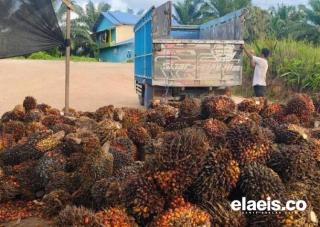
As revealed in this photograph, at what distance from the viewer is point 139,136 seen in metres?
3.59

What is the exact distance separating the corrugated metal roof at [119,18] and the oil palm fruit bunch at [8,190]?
149ft

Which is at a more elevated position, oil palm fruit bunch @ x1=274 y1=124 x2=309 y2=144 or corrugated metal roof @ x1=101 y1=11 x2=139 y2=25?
corrugated metal roof @ x1=101 y1=11 x2=139 y2=25

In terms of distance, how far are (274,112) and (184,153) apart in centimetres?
194

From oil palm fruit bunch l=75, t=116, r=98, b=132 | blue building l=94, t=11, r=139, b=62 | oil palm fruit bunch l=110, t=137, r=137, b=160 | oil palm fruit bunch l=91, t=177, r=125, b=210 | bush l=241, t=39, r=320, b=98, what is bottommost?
oil palm fruit bunch l=91, t=177, r=125, b=210

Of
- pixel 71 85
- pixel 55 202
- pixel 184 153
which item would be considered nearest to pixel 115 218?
pixel 184 153

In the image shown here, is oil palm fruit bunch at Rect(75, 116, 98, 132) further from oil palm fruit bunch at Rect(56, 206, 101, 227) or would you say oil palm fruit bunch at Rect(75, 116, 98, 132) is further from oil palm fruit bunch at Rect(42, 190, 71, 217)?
oil palm fruit bunch at Rect(56, 206, 101, 227)

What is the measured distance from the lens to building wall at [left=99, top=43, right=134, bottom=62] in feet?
142

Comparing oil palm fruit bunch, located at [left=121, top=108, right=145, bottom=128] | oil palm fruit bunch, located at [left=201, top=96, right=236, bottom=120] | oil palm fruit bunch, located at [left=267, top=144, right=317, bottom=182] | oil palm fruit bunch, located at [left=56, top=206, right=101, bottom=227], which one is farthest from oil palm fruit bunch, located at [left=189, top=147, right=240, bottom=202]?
oil palm fruit bunch, located at [left=121, top=108, right=145, bottom=128]

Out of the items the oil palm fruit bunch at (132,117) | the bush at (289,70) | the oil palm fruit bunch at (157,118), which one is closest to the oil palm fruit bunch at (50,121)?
the oil palm fruit bunch at (132,117)

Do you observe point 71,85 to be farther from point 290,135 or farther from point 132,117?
point 290,135

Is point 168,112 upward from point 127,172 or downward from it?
upward

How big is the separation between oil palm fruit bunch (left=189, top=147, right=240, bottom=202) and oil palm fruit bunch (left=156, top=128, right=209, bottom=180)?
5 cm

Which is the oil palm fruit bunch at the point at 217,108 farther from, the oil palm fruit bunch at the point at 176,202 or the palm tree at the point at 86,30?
the palm tree at the point at 86,30

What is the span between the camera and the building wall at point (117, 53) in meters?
43.3
